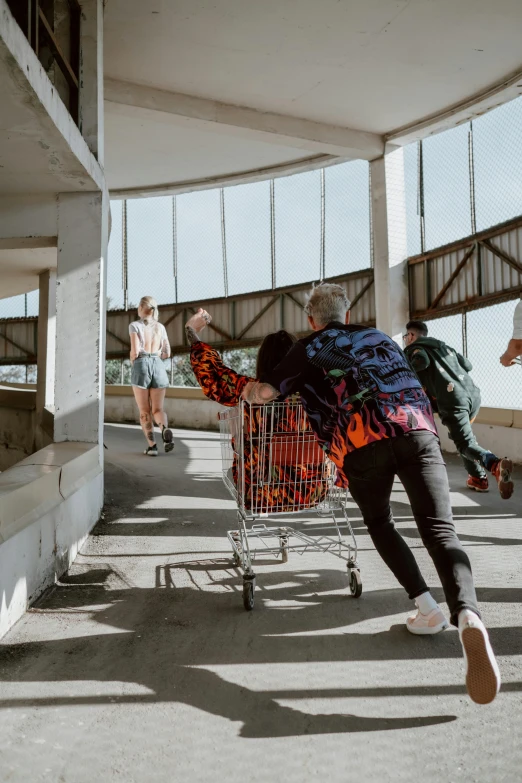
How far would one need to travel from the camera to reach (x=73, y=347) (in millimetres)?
5797

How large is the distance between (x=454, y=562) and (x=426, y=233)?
1196cm

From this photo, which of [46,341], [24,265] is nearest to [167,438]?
[46,341]

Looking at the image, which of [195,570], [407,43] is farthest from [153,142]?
[195,570]

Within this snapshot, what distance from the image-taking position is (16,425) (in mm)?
11055

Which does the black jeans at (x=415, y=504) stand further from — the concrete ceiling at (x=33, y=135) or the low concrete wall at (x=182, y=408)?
the low concrete wall at (x=182, y=408)

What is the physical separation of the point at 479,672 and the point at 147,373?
22.2 ft

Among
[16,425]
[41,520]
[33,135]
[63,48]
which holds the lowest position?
[41,520]

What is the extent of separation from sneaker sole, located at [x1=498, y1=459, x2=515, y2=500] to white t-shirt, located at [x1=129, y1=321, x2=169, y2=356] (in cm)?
492

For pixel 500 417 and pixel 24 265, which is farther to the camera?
pixel 24 265

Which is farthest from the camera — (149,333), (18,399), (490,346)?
(490,346)

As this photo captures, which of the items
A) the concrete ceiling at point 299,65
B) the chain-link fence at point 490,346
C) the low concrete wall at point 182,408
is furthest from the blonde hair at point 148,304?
the chain-link fence at point 490,346

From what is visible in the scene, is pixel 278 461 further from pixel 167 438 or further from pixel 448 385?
pixel 167 438

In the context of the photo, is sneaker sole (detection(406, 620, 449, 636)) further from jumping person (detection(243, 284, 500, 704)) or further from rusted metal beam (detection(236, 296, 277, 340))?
rusted metal beam (detection(236, 296, 277, 340))

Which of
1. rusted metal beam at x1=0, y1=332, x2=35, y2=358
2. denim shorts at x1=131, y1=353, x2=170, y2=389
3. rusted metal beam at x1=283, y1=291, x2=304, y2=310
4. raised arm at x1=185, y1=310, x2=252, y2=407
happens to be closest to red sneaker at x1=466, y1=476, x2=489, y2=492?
raised arm at x1=185, y1=310, x2=252, y2=407
